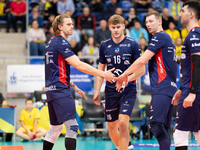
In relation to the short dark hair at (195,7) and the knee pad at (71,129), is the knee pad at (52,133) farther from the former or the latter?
the short dark hair at (195,7)

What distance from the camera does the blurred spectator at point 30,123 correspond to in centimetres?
1205

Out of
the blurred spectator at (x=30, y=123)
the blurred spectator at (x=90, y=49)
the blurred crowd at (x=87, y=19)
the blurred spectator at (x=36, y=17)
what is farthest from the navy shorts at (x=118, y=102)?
the blurred spectator at (x=36, y=17)

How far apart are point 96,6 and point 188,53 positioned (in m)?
13.3

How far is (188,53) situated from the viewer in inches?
215

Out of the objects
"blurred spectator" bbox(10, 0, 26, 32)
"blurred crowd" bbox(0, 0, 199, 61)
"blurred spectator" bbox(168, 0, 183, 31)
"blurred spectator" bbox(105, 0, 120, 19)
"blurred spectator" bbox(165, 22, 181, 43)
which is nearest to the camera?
"blurred crowd" bbox(0, 0, 199, 61)

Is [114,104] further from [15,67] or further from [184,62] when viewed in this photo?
[15,67]

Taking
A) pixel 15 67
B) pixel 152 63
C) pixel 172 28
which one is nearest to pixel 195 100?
pixel 152 63

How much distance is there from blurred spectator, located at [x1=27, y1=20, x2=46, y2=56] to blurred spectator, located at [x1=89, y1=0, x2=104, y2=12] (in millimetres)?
3749

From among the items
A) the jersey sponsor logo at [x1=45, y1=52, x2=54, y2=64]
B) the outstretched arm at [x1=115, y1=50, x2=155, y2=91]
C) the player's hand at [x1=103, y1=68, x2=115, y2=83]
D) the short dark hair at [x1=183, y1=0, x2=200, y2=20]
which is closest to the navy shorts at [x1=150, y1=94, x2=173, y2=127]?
the outstretched arm at [x1=115, y1=50, x2=155, y2=91]

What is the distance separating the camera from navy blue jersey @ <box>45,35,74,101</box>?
6.23 m

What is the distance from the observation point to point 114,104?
7.23m

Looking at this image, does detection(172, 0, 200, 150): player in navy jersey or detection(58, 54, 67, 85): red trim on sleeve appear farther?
detection(58, 54, 67, 85): red trim on sleeve

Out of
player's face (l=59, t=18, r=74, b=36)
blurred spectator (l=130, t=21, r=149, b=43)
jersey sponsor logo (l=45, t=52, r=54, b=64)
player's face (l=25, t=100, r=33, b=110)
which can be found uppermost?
blurred spectator (l=130, t=21, r=149, b=43)

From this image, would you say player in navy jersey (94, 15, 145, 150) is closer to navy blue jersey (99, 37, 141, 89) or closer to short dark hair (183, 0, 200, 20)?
navy blue jersey (99, 37, 141, 89)
